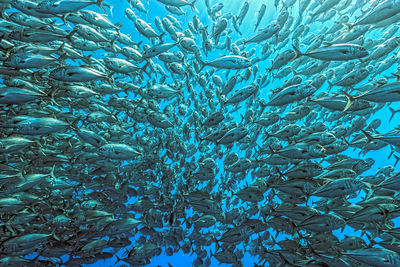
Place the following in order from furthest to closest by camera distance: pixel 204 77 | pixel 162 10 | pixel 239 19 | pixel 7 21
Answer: pixel 162 10 → pixel 204 77 → pixel 239 19 → pixel 7 21

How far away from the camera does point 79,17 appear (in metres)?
4.46

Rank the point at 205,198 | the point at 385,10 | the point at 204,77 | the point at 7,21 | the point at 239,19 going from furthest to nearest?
the point at 204,77, the point at 239,19, the point at 205,198, the point at 7,21, the point at 385,10

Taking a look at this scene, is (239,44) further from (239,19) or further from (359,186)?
(359,186)

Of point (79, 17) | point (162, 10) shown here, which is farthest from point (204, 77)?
point (162, 10)

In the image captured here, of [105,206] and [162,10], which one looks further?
[162,10]


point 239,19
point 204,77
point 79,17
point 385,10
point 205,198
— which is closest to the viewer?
point 385,10

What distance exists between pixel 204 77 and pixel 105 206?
4.39 metres

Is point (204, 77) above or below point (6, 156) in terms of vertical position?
above

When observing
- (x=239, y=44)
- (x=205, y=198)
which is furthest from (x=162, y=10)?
(x=205, y=198)

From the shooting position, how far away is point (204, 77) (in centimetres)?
643

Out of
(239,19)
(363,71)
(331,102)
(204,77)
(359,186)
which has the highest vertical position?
(239,19)

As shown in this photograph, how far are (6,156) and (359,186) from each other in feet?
21.5

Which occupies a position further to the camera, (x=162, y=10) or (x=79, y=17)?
(x=162, y=10)

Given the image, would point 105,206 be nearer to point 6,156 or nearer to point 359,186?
point 6,156
